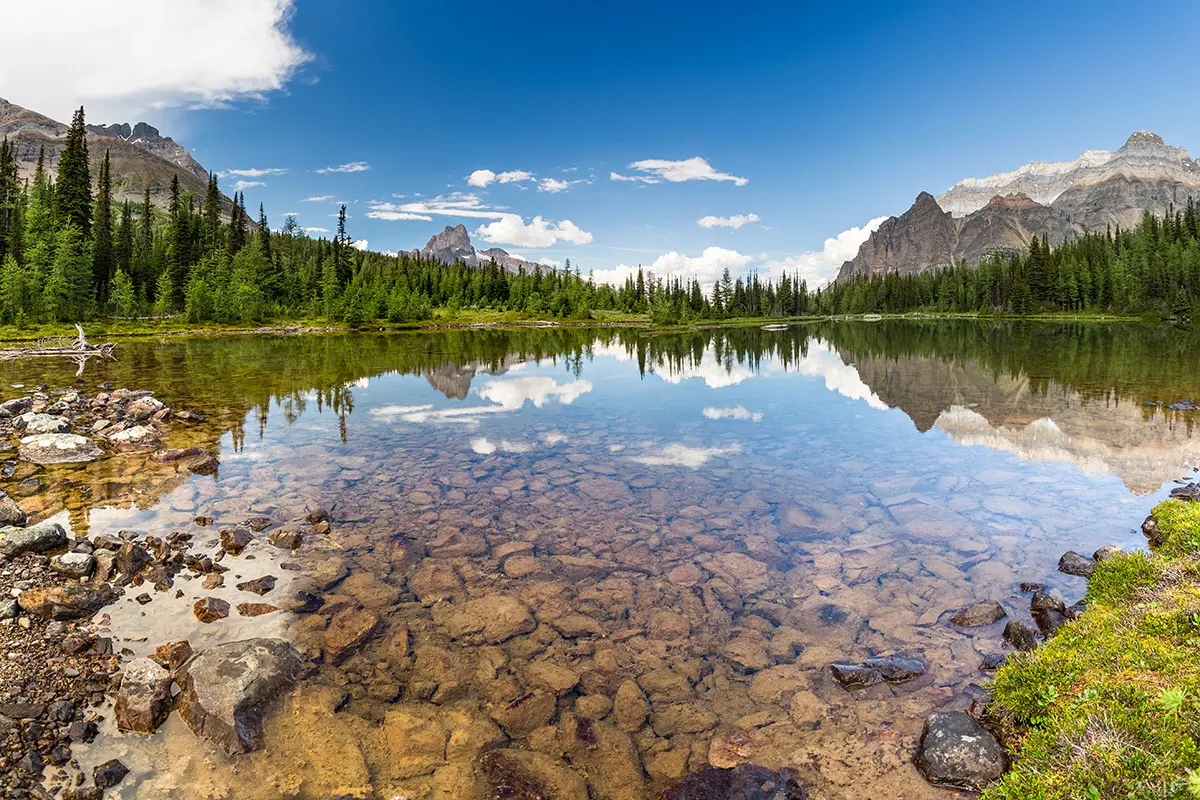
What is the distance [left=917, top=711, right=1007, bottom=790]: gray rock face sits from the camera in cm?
681

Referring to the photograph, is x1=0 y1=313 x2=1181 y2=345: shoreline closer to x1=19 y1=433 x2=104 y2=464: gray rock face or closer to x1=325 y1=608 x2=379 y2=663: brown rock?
x1=19 y1=433 x2=104 y2=464: gray rock face

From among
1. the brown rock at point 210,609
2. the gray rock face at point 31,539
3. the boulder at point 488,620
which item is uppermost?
the gray rock face at point 31,539

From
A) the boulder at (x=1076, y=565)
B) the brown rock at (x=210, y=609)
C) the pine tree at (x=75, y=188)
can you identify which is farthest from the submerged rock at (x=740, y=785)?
the pine tree at (x=75, y=188)

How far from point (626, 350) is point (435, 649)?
71.7 meters

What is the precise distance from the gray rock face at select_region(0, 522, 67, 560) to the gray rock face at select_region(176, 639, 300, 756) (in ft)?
21.2

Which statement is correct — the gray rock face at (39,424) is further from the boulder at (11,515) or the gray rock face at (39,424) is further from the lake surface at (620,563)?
the boulder at (11,515)

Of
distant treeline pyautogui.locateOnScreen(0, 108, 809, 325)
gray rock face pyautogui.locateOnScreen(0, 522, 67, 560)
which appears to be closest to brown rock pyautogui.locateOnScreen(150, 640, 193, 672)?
gray rock face pyautogui.locateOnScreen(0, 522, 67, 560)

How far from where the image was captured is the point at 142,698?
7531 mm

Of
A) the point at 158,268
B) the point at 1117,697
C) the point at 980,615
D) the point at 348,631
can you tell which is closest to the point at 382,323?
the point at 158,268

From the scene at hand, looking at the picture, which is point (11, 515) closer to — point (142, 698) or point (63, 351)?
point (142, 698)

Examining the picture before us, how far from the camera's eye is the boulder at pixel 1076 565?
12.0 meters

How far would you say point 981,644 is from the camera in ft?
32.0

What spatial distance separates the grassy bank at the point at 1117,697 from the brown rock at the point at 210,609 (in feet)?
37.6

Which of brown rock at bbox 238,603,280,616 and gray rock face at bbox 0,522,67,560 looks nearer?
brown rock at bbox 238,603,280,616
